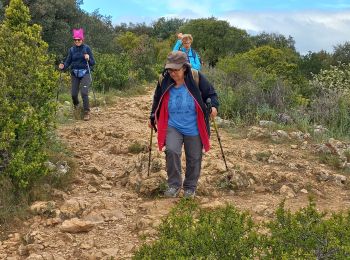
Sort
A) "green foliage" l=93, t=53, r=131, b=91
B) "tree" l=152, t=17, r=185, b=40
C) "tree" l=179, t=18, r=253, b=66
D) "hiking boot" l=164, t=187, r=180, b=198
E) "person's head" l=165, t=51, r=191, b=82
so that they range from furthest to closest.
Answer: "tree" l=152, t=17, r=185, b=40 → "tree" l=179, t=18, r=253, b=66 → "green foliage" l=93, t=53, r=131, b=91 → "hiking boot" l=164, t=187, r=180, b=198 → "person's head" l=165, t=51, r=191, b=82

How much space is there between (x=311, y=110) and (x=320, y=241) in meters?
7.18

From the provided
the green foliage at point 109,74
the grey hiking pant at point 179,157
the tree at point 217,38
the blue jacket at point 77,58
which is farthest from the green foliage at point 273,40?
the grey hiking pant at point 179,157

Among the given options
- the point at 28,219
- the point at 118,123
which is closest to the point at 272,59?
the point at 118,123

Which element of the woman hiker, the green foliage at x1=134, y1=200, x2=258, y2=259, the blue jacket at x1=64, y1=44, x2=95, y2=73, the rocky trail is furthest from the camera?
the blue jacket at x1=64, y1=44, x2=95, y2=73

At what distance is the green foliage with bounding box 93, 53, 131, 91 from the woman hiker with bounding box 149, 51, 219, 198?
26.8 ft

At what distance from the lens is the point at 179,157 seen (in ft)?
16.3

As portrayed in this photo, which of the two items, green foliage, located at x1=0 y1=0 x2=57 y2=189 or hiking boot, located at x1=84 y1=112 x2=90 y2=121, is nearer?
green foliage, located at x1=0 y1=0 x2=57 y2=189

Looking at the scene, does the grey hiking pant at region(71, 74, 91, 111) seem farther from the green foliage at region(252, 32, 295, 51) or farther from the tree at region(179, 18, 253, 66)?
the green foliage at region(252, 32, 295, 51)

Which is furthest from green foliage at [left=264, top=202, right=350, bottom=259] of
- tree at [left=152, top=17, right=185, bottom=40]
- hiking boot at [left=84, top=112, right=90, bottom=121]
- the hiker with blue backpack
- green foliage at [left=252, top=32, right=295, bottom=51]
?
tree at [left=152, top=17, right=185, bottom=40]

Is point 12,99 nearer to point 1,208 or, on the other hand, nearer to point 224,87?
point 1,208

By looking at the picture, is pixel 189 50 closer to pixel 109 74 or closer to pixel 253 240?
pixel 253 240

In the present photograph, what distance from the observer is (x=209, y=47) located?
36625 mm

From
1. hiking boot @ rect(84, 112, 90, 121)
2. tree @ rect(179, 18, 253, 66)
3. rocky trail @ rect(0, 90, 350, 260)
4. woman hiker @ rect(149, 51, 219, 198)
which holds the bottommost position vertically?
rocky trail @ rect(0, 90, 350, 260)

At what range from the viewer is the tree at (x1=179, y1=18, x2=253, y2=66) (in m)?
36.5
